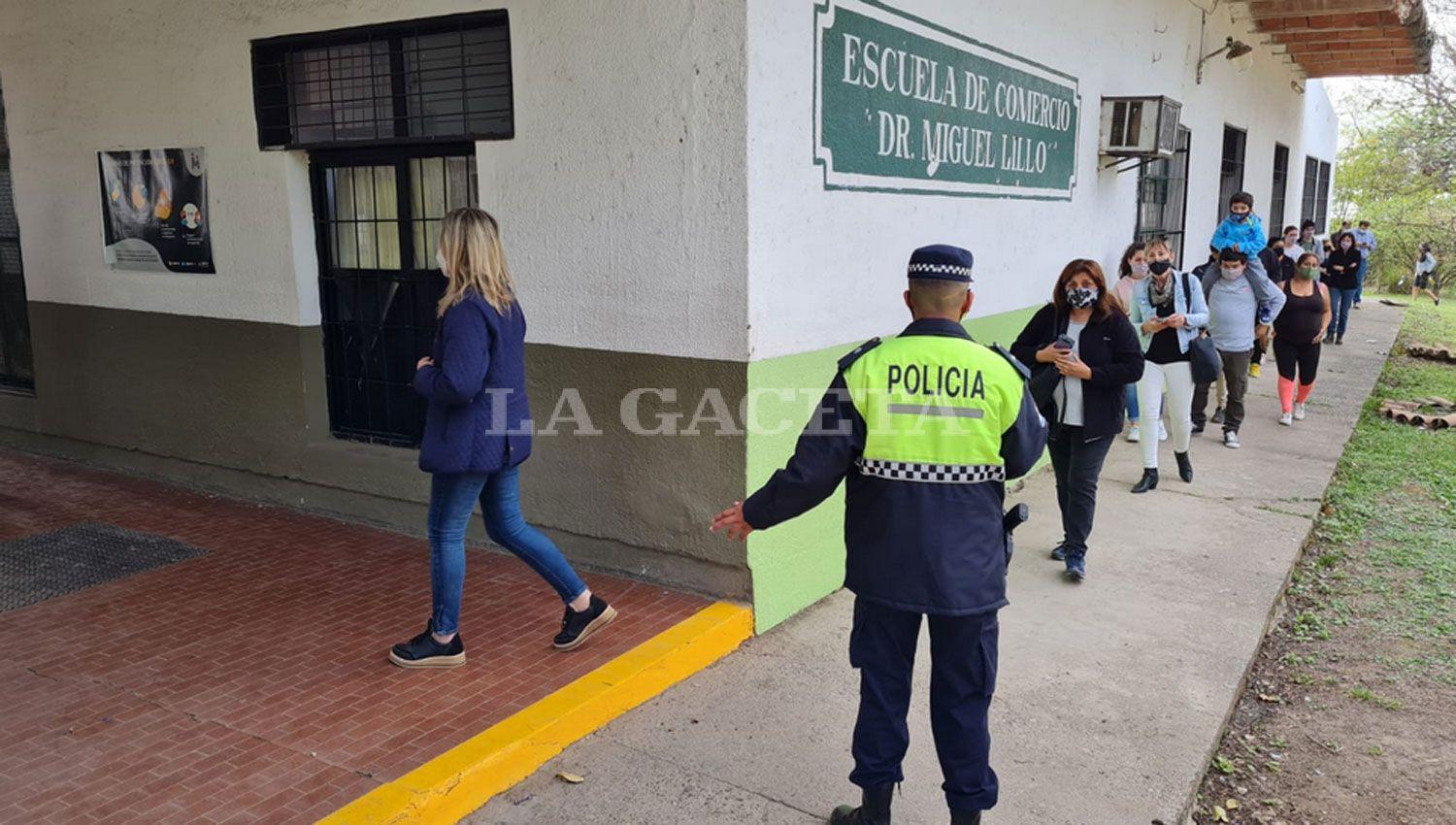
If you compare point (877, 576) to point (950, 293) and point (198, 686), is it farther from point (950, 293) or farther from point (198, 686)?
point (198, 686)

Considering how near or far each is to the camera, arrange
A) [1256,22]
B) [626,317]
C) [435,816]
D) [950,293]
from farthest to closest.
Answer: [1256,22] → [626,317] → [435,816] → [950,293]

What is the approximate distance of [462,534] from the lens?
4109 millimetres

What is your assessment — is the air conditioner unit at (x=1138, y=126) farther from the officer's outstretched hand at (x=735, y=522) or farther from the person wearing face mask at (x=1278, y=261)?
the officer's outstretched hand at (x=735, y=522)

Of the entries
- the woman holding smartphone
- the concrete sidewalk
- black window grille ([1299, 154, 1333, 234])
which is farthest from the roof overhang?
the concrete sidewalk

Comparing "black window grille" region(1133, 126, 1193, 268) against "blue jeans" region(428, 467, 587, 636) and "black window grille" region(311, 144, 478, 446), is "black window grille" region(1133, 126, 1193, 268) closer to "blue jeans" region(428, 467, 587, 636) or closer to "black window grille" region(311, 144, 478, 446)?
"black window grille" region(311, 144, 478, 446)

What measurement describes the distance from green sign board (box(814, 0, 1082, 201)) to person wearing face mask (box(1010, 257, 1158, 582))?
98 cm

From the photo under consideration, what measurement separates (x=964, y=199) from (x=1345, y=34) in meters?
9.44

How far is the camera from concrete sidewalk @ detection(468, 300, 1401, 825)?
11.3 feet

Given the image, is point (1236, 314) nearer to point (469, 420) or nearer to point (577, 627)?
point (577, 627)

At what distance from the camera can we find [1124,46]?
27.7 ft

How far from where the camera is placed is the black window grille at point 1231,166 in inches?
496

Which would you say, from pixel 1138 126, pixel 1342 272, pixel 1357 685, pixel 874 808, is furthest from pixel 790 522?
pixel 1342 272

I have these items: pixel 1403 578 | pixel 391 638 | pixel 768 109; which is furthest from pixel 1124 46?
pixel 391 638

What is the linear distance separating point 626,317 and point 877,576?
2.26m
